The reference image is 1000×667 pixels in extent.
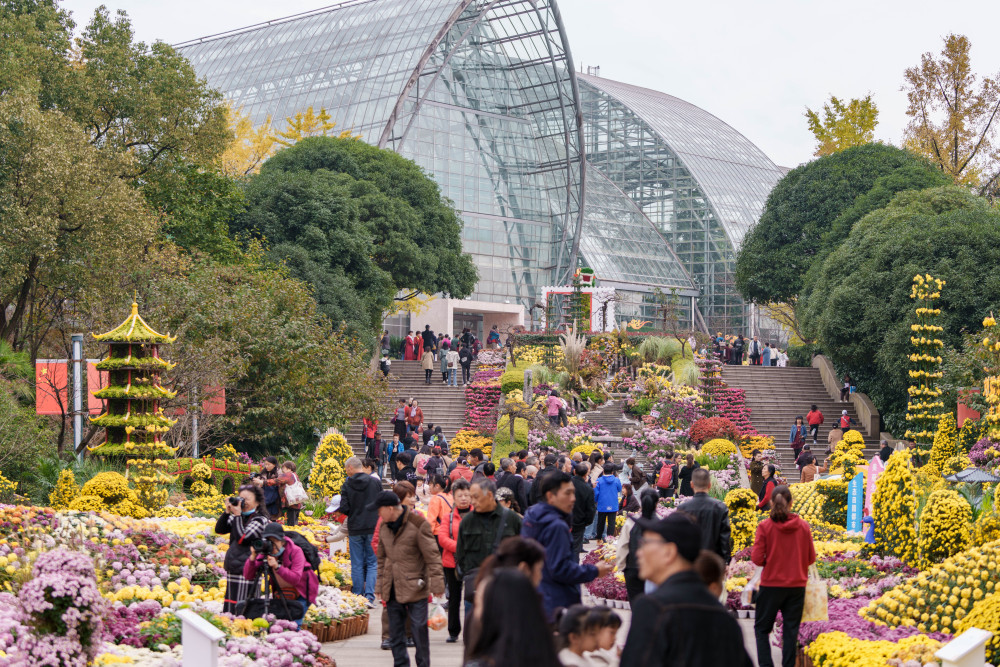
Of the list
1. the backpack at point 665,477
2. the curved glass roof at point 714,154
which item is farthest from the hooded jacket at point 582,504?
the curved glass roof at point 714,154

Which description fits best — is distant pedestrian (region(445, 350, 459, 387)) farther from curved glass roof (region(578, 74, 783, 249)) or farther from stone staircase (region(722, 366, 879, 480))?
curved glass roof (region(578, 74, 783, 249))

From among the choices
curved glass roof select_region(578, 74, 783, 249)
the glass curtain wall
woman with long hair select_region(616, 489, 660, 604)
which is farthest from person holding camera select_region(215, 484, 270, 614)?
curved glass roof select_region(578, 74, 783, 249)

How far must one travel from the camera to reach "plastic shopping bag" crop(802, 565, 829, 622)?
8.34 metres

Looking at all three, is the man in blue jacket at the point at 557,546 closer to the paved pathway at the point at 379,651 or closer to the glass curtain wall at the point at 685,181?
the paved pathway at the point at 379,651

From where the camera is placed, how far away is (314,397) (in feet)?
75.5

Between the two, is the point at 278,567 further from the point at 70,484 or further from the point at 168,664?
the point at 70,484

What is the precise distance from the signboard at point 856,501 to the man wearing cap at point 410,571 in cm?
897

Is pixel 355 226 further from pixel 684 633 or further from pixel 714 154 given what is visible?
pixel 714 154

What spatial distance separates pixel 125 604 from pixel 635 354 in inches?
1046

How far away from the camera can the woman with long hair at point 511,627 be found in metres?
3.88

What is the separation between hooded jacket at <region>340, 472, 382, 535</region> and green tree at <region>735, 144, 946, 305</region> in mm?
28823

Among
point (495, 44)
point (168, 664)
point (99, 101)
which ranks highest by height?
point (495, 44)

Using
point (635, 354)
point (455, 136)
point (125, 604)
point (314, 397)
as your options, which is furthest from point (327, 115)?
point (125, 604)

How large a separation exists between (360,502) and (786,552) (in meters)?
4.39
